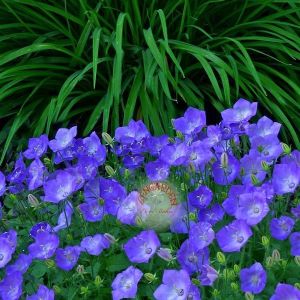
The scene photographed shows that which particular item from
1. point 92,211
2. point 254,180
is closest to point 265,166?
point 254,180

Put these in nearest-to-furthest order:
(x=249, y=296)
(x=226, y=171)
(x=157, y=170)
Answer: (x=249, y=296) < (x=226, y=171) < (x=157, y=170)

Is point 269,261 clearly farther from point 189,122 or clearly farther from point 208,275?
point 189,122

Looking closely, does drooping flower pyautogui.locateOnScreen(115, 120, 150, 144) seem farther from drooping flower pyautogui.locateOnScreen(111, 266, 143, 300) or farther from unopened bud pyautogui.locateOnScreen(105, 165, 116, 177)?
drooping flower pyautogui.locateOnScreen(111, 266, 143, 300)

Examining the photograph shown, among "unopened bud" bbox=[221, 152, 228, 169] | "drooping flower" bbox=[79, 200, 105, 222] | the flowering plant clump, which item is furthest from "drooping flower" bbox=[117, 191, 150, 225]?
"unopened bud" bbox=[221, 152, 228, 169]

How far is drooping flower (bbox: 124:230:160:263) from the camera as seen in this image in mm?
2070

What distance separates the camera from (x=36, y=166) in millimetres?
2529

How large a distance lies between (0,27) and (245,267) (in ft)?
5.91

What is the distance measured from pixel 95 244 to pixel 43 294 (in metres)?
0.20

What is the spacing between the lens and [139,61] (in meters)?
3.45

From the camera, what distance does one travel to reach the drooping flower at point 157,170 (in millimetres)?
2377

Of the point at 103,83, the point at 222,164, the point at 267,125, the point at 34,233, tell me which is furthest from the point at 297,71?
the point at 34,233

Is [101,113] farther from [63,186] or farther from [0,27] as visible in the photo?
[63,186]

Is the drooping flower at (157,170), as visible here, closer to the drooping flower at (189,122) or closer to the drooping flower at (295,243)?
the drooping flower at (189,122)

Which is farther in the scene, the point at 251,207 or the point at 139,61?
the point at 139,61
